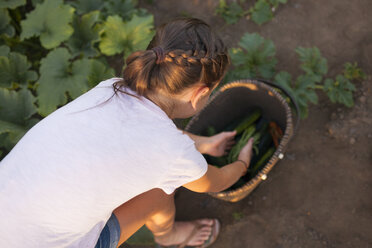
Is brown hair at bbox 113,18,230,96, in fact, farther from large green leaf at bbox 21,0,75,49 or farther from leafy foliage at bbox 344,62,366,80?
leafy foliage at bbox 344,62,366,80

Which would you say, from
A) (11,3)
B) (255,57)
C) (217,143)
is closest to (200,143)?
(217,143)

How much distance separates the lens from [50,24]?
8.75 ft

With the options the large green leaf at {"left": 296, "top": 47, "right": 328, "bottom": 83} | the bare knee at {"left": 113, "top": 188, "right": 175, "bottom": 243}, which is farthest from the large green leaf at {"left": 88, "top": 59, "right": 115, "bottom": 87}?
the large green leaf at {"left": 296, "top": 47, "right": 328, "bottom": 83}

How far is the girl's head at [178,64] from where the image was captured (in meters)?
1.20

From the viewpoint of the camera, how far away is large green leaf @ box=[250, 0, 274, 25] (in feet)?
10.0

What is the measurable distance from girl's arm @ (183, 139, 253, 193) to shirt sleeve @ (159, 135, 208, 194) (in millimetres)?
105

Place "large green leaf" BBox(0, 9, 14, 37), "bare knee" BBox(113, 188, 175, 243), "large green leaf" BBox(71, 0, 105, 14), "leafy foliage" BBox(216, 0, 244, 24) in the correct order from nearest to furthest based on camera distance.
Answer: "bare knee" BBox(113, 188, 175, 243)
"large green leaf" BBox(0, 9, 14, 37)
"large green leaf" BBox(71, 0, 105, 14)
"leafy foliage" BBox(216, 0, 244, 24)

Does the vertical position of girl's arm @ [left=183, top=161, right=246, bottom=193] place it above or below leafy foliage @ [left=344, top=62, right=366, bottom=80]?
above

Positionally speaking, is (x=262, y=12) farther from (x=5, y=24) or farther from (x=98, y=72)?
(x=5, y=24)

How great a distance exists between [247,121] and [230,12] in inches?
51.5

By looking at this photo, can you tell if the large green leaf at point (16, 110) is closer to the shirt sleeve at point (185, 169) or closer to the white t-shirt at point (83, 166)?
the white t-shirt at point (83, 166)

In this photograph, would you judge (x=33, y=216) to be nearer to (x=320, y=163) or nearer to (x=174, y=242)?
(x=174, y=242)

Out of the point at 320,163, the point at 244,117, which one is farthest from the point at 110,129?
the point at 320,163

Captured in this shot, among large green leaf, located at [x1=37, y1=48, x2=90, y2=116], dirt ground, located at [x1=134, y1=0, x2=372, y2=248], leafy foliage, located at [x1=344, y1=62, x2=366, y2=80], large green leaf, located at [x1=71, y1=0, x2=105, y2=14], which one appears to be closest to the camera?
dirt ground, located at [x1=134, y1=0, x2=372, y2=248]
